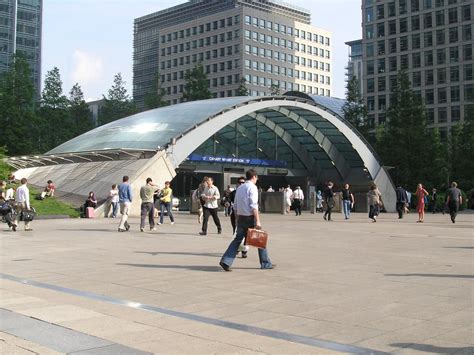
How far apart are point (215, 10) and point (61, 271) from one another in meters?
170

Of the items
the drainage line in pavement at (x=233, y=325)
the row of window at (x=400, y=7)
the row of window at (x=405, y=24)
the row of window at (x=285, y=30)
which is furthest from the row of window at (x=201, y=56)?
the drainage line in pavement at (x=233, y=325)

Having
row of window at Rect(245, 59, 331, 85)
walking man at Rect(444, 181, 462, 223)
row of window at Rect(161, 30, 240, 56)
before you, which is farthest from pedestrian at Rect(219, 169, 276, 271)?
row of window at Rect(161, 30, 240, 56)

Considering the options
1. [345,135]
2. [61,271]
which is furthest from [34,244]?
[345,135]

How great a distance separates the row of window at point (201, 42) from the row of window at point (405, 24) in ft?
120

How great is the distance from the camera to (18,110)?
185 ft

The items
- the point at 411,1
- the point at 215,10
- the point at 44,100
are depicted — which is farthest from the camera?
the point at 215,10

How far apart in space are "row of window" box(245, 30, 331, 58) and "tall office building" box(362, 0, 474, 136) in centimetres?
3223

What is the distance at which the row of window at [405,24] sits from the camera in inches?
3804

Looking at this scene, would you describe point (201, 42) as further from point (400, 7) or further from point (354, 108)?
point (354, 108)

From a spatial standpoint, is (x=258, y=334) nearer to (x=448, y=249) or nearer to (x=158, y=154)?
(x=448, y=249)

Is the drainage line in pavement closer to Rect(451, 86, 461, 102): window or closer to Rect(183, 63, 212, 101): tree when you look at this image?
Rect(183, 63, 212, 101): tree

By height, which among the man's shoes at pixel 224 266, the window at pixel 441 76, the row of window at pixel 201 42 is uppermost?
the row of window at pixel 201 42

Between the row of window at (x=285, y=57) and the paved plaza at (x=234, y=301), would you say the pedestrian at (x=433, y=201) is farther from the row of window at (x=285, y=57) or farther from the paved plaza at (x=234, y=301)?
the row of window at (x=285, y=57)

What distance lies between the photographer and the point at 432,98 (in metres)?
98.8
